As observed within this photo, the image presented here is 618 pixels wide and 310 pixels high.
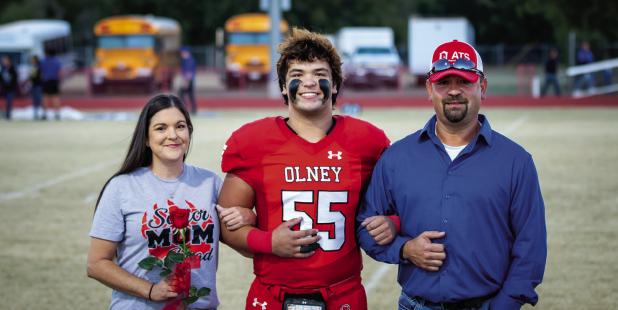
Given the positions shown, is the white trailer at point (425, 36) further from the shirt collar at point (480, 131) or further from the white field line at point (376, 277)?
the shirt collar at point (480, 131)

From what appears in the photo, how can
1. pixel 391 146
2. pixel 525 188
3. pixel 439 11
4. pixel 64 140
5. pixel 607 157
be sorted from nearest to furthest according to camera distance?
pixel 525 188 < pixel 391 146 < pixel 607 157 < pixel 64 140 < pixel 439 11

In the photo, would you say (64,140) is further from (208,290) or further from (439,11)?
(439,11)

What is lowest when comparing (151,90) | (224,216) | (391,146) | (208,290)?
(151,90)

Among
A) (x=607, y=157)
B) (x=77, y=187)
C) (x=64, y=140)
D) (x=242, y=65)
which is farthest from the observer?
(x=242, y=65)

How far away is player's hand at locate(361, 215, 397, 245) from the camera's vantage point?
4031 millimetres

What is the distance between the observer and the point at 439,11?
233 feet

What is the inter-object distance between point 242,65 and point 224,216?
124 ft

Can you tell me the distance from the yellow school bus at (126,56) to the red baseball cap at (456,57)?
35.0 m

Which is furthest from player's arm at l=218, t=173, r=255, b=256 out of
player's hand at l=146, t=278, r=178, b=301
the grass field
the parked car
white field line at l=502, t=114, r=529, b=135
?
the parked car

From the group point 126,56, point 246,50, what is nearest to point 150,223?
point 126,56

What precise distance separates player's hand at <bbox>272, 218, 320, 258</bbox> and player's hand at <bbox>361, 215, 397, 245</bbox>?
0.24 m

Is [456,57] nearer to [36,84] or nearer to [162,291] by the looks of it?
[162,291]

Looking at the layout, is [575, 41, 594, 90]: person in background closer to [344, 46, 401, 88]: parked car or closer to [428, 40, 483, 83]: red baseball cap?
[344, 46, 401, 88]: parked car

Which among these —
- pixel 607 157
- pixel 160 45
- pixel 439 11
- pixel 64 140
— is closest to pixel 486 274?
pixel 607 157
